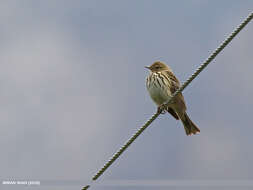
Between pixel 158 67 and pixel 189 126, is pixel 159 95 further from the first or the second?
pixel 158 67

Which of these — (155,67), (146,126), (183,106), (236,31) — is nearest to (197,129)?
(183,106)

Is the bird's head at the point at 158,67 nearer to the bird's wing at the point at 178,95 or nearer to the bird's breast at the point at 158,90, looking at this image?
the bird's wing at the point at 178,95

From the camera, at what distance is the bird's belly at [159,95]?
13.4 m

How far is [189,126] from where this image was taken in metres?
13.9

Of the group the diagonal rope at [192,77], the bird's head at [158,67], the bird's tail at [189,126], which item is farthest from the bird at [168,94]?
the diagonal rope at [192,77]

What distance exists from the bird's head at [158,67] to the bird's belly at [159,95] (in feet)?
3.40

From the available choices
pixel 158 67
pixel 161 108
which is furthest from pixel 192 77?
pixel 158 67

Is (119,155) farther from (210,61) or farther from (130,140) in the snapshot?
(210,61)

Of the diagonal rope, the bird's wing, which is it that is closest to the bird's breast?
the bird's wing

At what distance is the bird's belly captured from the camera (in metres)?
13.4

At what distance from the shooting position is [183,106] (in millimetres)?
13766

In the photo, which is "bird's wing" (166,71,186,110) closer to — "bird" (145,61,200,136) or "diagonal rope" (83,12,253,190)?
"bird" (145,61,200,136)

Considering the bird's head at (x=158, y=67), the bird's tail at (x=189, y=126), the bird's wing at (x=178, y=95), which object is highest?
the bird's head at (x=158, y=67)

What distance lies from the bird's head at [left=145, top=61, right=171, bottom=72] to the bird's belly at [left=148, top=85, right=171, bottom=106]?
1.04 meters
